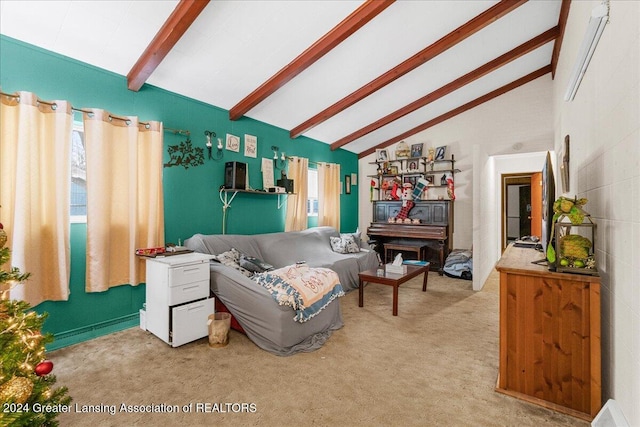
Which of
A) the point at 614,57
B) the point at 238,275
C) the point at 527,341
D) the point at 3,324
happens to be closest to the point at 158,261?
the point at 238,275

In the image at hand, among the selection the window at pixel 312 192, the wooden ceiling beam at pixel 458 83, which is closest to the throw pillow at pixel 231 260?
the window at pixel 312 192

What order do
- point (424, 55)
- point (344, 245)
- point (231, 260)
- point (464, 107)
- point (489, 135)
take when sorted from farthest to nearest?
point (464, 107) → point (489, 135) → point (344, 245) → point (424, 55) → point (231, 260)

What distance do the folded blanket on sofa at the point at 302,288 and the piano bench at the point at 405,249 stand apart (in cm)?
270

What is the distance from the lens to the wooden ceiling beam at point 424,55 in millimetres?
2895

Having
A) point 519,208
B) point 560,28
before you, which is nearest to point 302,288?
point 560,28

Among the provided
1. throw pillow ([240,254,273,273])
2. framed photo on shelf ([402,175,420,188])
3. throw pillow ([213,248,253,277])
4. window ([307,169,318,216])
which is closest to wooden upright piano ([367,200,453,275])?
framed photo on shelf ([402,175,420,188])

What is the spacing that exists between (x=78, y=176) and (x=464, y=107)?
5.74m

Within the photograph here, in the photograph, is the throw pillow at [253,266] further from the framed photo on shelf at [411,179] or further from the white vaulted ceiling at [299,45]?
the framed photo on shelf at [411,179]

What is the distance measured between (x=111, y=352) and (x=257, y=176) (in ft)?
8.53

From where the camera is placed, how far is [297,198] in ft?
15.4

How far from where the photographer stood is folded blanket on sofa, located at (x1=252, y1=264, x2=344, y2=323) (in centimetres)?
236

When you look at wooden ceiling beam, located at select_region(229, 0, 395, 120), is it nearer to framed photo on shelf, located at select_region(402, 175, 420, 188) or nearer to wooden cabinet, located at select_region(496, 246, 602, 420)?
wooden cabinet, located at select_region(496, 246, 602, 420)

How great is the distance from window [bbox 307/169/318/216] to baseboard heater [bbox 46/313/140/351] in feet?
10.3

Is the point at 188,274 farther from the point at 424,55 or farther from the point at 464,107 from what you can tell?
the point at 464,107
